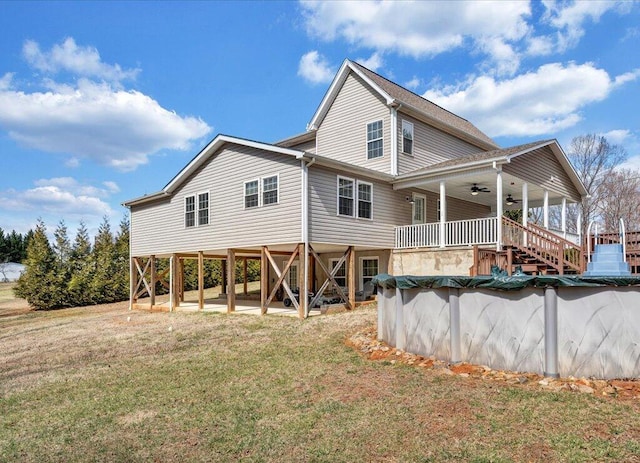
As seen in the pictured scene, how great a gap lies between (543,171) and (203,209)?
13.5 m

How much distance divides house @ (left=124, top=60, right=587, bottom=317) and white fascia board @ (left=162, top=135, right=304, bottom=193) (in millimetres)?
52

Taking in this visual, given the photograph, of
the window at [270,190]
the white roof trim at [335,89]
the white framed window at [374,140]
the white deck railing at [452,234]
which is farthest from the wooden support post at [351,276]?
the white roof trim at [335,89]

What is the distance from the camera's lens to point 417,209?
59.5 feet

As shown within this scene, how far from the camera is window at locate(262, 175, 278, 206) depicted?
47.5 feet

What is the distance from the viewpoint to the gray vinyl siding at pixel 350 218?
543 inches

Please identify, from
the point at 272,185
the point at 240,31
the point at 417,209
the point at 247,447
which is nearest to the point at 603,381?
the point at 247,447

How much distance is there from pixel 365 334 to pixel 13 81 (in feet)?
62.5

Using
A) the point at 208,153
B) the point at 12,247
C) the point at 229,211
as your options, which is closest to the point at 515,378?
the point at 229,211

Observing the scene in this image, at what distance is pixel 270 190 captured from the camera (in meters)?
14.7

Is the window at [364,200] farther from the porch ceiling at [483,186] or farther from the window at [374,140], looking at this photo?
the window at [374,140]

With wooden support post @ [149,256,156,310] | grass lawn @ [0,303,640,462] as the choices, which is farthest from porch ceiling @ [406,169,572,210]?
wooden support post @ [149,256,156,310]

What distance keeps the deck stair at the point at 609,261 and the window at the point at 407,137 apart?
9599mm

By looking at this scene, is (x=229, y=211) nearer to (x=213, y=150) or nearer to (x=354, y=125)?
(x=213, y=150)

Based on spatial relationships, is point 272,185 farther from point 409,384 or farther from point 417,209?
point 409,384
